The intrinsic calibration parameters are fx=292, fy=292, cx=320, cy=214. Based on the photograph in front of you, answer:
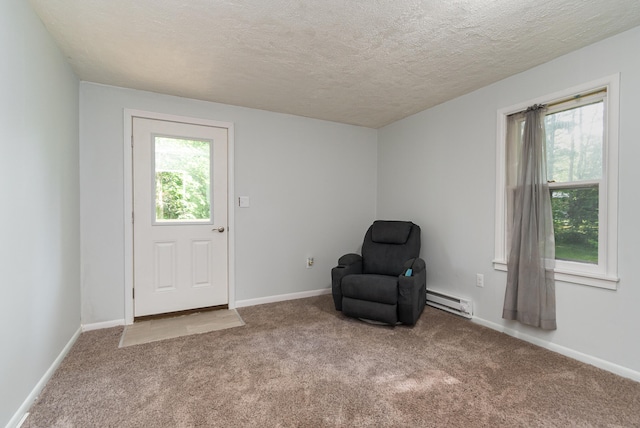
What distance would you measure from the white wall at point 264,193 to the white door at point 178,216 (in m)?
0.15

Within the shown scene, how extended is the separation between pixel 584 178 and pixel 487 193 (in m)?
0.72

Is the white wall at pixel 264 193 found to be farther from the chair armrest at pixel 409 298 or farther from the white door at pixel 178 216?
the chair armrest at pixel 409 298

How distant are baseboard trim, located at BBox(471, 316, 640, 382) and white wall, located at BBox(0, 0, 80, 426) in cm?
344

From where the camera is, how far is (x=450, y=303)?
3.13 metres

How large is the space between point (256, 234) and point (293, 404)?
210 cm

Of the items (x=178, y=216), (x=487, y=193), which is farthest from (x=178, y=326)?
(x=487, y=193)

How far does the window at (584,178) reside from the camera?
2.02m

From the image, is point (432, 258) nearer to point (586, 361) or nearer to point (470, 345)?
point (470, 345)

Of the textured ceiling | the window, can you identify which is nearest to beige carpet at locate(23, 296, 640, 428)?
the window

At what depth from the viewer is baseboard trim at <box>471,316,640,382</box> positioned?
1940 millimetres

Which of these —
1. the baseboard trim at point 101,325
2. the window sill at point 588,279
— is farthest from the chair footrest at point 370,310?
the baseboard trim at point 101,325

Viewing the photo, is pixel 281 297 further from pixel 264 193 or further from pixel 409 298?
pixel 409 298

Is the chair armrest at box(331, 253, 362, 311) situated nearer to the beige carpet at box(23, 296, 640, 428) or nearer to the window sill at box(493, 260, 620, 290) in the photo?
the beige carpet at box(23, 296, 640, 428)

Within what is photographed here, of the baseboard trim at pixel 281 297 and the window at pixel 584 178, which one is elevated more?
the window at pixel 584 178
